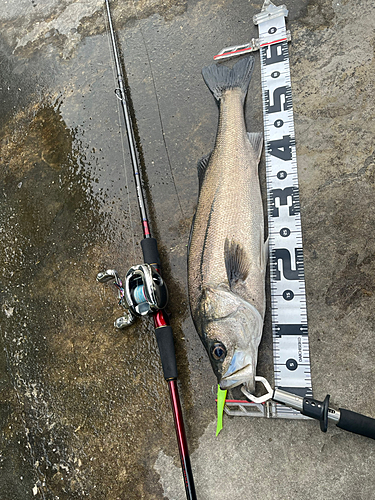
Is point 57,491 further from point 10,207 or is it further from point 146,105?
point 146,105

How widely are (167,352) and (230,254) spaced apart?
796 mm

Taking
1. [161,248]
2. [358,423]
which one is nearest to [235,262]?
[161,248]

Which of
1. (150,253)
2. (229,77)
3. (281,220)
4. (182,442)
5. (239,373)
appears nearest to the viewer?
(239,373)

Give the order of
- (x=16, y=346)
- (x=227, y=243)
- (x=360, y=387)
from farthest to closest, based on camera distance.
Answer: (x=16, y=346), (x=227, y=243), (x=360, y=387)

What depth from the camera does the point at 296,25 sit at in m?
2.74

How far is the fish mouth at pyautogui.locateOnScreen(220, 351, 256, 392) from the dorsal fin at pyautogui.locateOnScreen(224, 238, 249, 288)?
1.52ft

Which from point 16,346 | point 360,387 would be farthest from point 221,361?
point 16,346

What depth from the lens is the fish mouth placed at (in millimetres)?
2164

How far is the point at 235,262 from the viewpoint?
233 centimetres

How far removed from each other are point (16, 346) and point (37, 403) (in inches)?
21.1

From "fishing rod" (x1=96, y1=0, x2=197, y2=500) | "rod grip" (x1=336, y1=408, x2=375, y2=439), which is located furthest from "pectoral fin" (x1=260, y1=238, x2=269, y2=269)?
"rod grip" (x1=336, y1=408, x2=375, y2=439)

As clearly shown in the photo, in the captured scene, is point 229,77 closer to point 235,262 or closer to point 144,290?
point 235,262

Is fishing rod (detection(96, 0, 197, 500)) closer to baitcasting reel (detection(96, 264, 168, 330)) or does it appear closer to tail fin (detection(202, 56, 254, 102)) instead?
baitcasting reel (detection(96, 264, 168, 330))

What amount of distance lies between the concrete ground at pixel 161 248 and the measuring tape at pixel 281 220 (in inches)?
2.9
